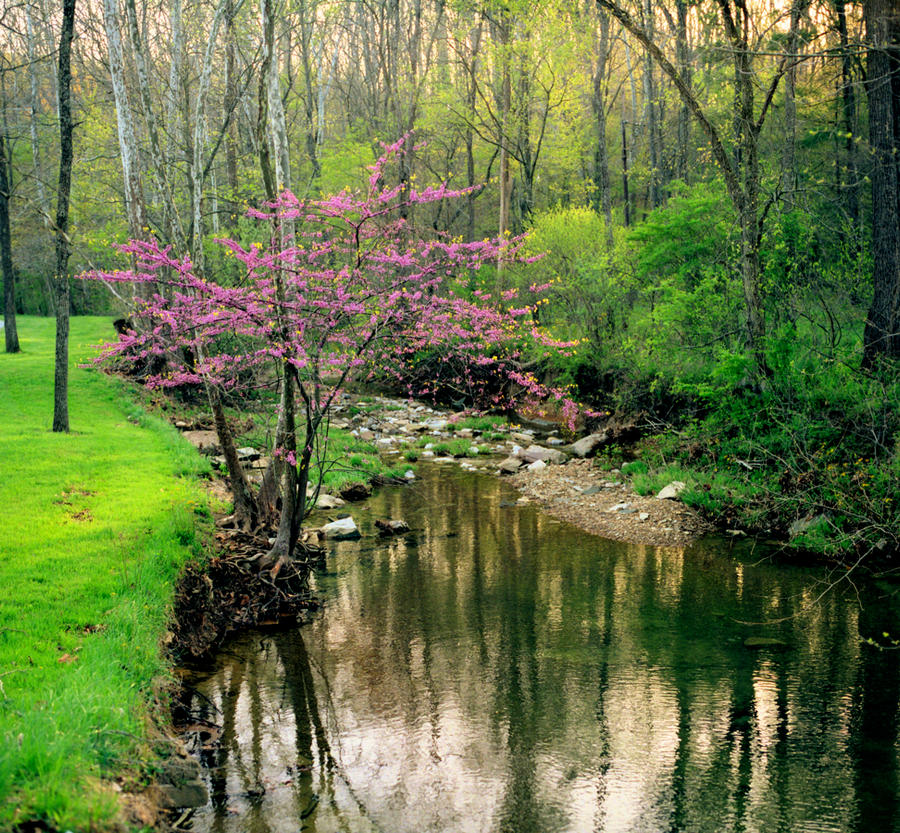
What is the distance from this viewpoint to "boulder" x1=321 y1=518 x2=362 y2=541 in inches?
449

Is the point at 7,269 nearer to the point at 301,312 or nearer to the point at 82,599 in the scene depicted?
the point at 301,312

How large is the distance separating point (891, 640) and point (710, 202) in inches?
369

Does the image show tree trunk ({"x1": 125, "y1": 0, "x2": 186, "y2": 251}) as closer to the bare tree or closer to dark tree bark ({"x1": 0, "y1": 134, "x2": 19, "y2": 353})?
the bare tree

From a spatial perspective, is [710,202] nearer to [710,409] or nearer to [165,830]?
[710,409]

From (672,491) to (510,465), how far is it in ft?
13.4

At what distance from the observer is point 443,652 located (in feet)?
24.6

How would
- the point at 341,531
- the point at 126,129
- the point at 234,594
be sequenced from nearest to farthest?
1. the point at 234,594
2. the point at 341,531
3. the point at 126,129

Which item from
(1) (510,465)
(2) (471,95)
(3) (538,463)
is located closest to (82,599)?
(1) (510,465)

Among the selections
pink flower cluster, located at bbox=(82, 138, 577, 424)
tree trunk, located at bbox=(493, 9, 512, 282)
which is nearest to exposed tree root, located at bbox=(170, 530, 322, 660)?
pink flower cluster, located at bbox=(82, 138, 577, 424)

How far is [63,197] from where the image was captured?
12.6 metres

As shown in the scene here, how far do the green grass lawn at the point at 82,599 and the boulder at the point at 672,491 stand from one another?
7.68m

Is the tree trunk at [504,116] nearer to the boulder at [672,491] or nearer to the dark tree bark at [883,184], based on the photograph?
the boulder at [672,491]

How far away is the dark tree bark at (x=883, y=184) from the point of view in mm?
11266

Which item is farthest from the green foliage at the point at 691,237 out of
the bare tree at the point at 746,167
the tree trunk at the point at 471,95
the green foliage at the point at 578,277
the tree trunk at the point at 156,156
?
the tree trunk at the point at 471,95
